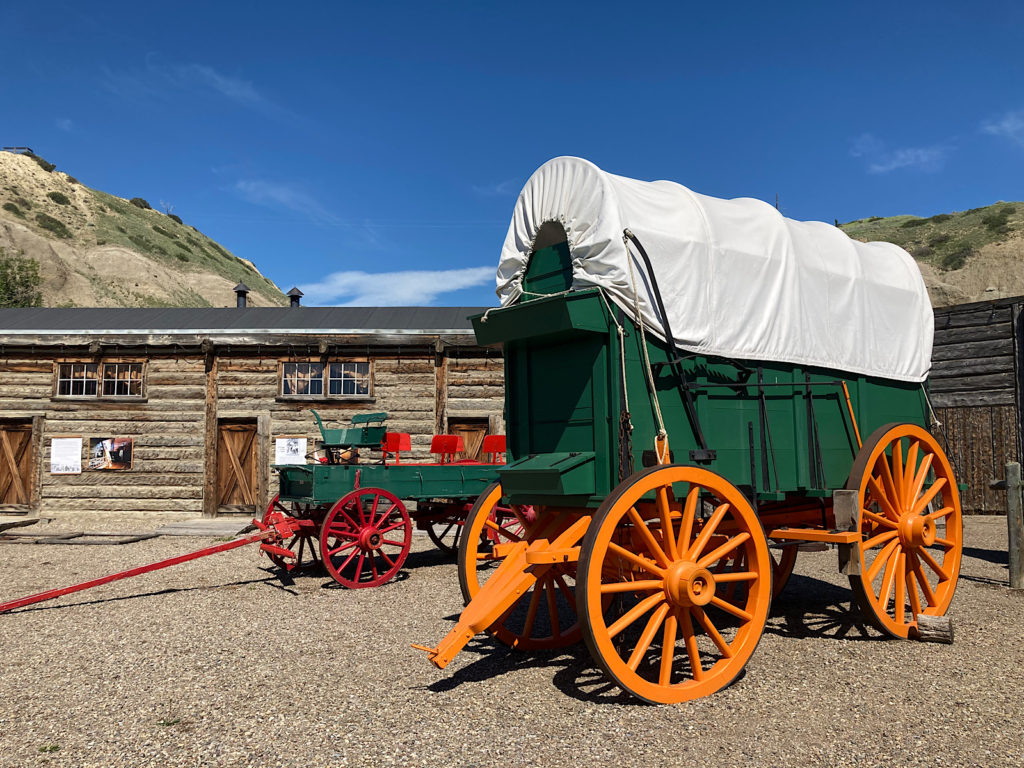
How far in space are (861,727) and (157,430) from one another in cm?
1379

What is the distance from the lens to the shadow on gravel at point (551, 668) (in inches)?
164

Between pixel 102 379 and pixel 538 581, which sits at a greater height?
pixel 102 379

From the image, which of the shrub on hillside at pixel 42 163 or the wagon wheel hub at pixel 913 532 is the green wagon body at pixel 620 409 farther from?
the shrub on hillside at pixel 42 163

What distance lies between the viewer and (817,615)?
605cm

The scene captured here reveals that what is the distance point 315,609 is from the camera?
667cm

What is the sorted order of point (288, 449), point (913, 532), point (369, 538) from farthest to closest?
point (288, 449) < point (369, 538) < point (913, 532)

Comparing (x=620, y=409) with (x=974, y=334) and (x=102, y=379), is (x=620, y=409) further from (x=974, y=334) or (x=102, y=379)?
(x=102, y=379)

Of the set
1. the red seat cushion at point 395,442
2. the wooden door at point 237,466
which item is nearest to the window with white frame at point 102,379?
the wooden door at point 237,466

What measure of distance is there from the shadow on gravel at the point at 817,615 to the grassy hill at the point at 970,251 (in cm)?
3570

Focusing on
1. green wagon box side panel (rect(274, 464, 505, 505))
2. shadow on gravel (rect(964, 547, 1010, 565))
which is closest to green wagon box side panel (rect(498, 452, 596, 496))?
green wagon box side panel (rect(274, 464, 505, 505))

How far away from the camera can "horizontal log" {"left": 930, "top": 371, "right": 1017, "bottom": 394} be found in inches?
517

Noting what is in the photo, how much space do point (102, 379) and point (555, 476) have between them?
13.2 meters

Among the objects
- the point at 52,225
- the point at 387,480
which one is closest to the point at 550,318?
the point at 387,480

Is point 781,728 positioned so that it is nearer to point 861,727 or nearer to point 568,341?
point 861,727
